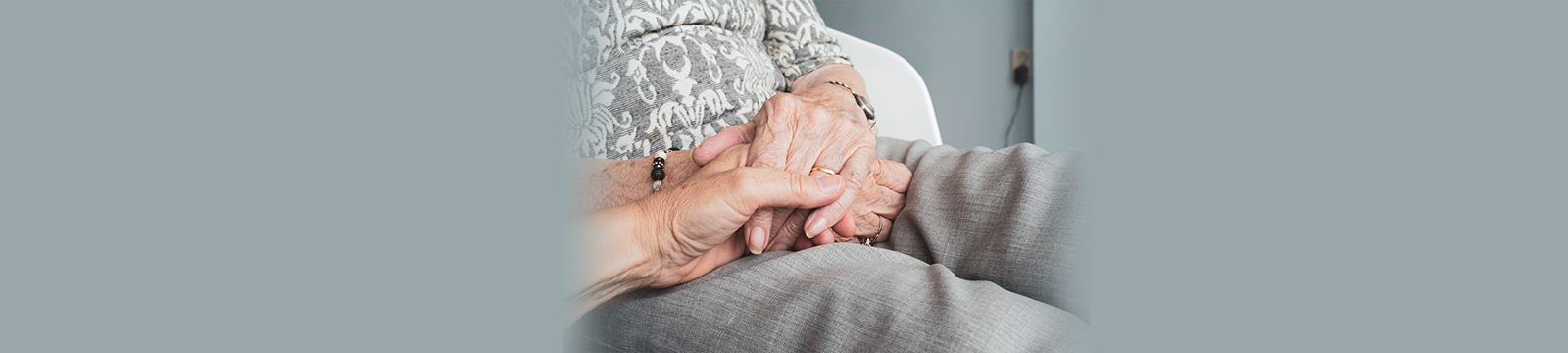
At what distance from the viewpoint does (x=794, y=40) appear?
1021 mm

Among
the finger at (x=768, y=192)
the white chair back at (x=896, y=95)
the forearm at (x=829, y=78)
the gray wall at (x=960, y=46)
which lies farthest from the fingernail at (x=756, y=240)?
the gray wall at (x=960, y=46)

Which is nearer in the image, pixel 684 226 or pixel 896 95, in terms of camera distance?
pixel 684 226

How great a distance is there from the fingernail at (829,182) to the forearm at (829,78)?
1.08 feet

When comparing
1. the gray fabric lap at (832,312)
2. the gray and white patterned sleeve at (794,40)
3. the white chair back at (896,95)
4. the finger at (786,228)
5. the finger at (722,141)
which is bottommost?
the gray fabric lap at (832,312)

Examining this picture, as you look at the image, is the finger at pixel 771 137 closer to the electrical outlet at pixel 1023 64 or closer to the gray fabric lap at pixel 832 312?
the gray fabric lap at pixel 832 312

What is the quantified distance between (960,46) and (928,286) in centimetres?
144

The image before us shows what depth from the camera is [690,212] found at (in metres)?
0.53

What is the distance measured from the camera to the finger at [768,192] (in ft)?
1.81

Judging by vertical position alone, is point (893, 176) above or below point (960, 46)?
below

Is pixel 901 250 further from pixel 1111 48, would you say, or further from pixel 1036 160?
pixel 1111 48

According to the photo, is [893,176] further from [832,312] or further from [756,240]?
[832,312]

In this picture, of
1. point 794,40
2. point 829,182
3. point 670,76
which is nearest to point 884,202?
point 829,182

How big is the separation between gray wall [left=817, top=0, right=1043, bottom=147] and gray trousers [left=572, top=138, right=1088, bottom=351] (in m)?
1.17

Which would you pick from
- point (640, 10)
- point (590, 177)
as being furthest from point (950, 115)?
point (590, 177)
